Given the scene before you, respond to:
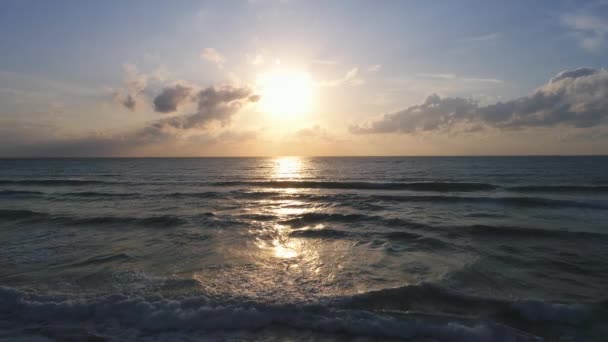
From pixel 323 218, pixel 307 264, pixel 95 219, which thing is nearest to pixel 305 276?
pixel 307 264

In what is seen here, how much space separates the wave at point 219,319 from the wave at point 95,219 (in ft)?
26.1

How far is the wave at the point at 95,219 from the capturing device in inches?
552

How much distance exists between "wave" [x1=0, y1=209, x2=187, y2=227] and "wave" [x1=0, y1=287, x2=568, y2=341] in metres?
7.96

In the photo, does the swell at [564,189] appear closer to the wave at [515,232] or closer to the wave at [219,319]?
the wave at [515,232]

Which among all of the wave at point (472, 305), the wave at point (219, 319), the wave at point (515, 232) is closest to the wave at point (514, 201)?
the wave at point (515, 232)

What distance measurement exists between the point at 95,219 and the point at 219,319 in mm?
13269

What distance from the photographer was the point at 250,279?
285 inches

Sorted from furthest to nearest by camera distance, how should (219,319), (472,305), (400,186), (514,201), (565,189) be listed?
(400,186)
(565,189)
(514,201)
(472,305)
(219,319)

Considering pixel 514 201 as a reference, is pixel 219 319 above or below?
below

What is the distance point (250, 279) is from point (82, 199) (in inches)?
867

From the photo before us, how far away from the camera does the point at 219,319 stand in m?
5.41

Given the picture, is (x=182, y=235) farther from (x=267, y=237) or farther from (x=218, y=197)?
(x=218, y=197)

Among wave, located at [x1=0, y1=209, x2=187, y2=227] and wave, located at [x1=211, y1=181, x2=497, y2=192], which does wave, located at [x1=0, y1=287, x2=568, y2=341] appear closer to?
wave, located at [x1=0, y1=209, x2=187, y2=227]

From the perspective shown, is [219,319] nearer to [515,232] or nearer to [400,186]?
[515,232]
